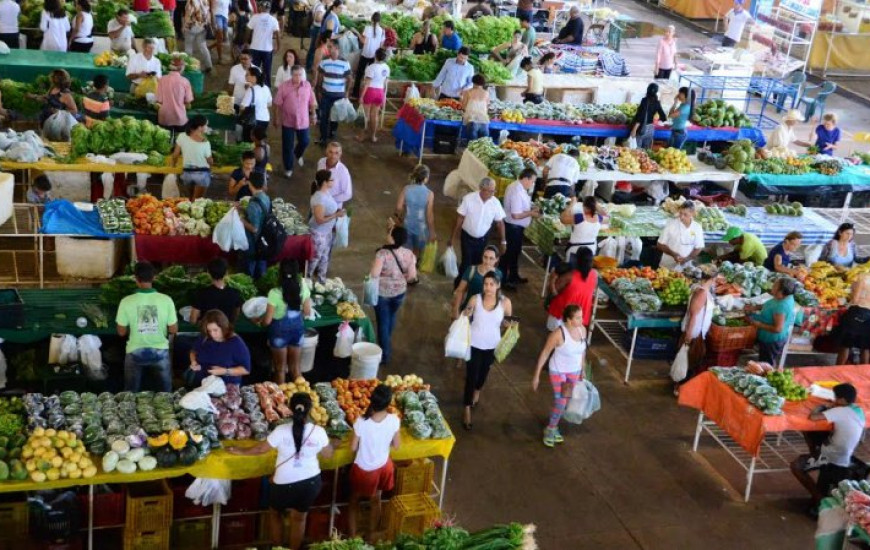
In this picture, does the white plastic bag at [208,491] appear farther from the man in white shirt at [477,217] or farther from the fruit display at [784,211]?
the fruit display at [784,211]

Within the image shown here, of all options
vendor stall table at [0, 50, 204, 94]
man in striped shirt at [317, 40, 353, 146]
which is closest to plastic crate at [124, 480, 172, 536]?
man in striped shirt at [317, 40, 353, 146]

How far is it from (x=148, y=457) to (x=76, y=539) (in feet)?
3.10

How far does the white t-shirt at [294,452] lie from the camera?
763 centimetres

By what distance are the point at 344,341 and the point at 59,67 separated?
835 cm

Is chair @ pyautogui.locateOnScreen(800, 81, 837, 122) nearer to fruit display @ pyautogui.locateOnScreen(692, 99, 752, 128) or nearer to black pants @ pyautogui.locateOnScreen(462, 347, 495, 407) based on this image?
fruit display @ pyautogui.locateOnScreen(692, 99, 752, 128)

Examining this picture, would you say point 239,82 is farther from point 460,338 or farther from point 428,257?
point 460,338

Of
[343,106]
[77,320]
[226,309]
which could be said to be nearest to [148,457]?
[226,309]

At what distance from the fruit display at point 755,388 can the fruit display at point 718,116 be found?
8628 millimetres

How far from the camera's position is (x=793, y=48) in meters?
28.6

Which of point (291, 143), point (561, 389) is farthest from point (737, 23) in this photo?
point (561, 389)

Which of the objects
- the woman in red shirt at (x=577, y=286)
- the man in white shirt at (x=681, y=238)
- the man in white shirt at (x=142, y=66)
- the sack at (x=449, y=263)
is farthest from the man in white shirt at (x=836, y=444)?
the man in white shirt at (x=142, y=66)

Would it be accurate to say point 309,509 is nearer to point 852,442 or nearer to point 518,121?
point 852,442

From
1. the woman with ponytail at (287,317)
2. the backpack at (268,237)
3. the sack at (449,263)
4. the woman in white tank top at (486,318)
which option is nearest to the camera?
the woman with ponytail at (287,317)

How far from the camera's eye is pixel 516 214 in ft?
41.6
